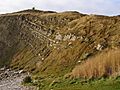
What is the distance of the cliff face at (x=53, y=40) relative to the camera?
80600mm

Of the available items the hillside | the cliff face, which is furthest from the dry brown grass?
the cliff face

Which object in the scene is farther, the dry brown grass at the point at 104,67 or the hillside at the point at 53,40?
the hillside at the point at 53,40

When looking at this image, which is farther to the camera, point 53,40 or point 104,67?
point 53,40

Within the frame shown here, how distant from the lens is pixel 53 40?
314 feet

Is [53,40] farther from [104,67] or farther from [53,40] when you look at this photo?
[104,67]

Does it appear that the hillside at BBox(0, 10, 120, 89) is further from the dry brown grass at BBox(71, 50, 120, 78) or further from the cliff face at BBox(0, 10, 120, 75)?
the dry brown grass at BBox(71, 50, 120, 78)

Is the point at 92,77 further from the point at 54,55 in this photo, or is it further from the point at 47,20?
the point at 47,20

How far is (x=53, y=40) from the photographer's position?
95812 mm

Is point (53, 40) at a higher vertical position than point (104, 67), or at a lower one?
lower

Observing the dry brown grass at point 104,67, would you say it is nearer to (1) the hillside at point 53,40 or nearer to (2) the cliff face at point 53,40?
(1) the hillside at point 53,40

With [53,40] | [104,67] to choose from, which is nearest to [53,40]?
[53,40]

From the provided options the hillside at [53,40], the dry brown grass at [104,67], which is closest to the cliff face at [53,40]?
the hillside at [53,40]

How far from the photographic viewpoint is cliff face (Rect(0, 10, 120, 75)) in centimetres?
8060

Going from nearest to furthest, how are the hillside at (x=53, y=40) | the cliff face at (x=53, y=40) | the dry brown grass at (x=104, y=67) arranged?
the dry brown grass at (x=104, y=67) → the hillside at (x=53, y=40) → the cliff face at (x=53, y=40)
